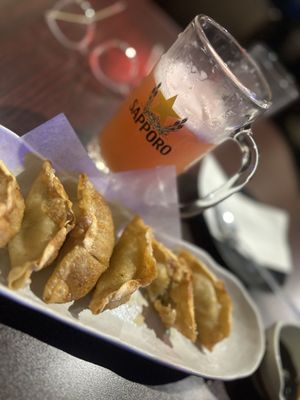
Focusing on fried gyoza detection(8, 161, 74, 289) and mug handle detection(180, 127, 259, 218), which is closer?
fried gyoza detection(8, 161, 74, 289)

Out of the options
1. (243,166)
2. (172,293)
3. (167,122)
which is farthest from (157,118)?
(172,293)

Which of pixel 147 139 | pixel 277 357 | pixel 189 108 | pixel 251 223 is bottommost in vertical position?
pixel 251 223

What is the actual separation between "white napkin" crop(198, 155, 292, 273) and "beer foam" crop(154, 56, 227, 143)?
0.49 meters

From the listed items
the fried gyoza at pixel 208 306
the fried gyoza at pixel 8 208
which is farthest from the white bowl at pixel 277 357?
the fried gyoza at pixel 8 208

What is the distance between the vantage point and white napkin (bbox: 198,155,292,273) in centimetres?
165

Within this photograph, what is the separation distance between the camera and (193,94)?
1.10 meters

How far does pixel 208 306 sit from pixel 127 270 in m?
0.28

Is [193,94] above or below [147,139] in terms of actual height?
above

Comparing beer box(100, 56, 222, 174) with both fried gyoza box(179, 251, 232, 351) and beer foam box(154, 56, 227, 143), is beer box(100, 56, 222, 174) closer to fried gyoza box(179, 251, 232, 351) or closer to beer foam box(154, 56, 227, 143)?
beer foam box(154, 56, 227, 143)

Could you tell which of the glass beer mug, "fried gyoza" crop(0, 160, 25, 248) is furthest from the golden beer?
"fried gyoza" crop(0, 160, 25, 248)

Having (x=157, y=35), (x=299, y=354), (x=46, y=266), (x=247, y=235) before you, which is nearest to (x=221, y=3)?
Answer: (x=157, y=35)

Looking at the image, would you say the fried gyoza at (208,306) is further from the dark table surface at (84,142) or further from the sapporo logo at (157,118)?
the sapporo logo at (157,118)

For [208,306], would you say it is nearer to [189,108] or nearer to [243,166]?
[243,166]

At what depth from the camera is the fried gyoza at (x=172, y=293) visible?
1.09 m
